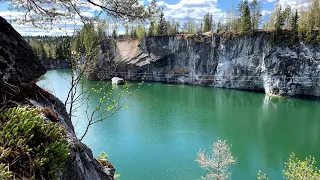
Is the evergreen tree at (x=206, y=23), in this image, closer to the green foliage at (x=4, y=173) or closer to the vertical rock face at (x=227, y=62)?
the vertical rock face at (x=227, y=62)

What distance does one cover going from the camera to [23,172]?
9.14ft

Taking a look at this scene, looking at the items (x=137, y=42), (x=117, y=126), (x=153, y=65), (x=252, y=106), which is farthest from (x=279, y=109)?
(x=137, y=42)

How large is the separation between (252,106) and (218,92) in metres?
9.04

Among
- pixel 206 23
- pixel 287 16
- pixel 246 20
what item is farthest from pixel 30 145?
pixel 206 23

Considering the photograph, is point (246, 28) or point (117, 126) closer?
point (117, 126)

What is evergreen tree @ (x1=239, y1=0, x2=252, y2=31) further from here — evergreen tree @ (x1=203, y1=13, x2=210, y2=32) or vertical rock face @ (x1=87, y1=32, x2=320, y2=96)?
evergreen tree @ (x1=203, y1=13, x2=210, y2=32)

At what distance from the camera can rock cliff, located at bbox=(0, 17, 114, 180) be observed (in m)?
3.59

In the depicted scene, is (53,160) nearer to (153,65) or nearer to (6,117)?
(6,117)

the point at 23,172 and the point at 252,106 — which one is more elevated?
the point at 23,172

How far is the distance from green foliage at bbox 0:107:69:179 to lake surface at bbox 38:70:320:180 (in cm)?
546

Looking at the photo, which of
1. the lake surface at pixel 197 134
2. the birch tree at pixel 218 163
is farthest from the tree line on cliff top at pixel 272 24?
the birch tree at pixel 218 163

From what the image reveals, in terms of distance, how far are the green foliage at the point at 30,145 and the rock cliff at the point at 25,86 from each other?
308 millimetres

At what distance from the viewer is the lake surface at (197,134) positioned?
15.2 meters

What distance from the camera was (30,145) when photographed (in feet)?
10.2
